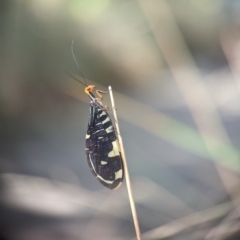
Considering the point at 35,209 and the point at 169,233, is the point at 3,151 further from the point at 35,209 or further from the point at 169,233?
the point at 169,233

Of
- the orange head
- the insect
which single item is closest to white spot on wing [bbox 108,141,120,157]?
the insect

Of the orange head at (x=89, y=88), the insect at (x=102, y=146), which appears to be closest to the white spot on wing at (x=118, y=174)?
the insect at (x=102, y=146)

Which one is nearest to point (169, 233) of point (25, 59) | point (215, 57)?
point (215, 57)

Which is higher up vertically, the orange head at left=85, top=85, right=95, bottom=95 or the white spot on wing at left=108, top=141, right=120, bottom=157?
the orange head at left=85, top=85, right=95, bottom=95

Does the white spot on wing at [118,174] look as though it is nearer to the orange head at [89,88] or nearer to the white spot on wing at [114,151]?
the white spot on wing at [114,151]

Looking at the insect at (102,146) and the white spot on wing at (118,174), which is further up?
the insect at (102,146)

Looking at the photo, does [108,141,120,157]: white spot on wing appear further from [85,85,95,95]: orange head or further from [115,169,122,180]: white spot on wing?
[85,85,95,95]: orange head
